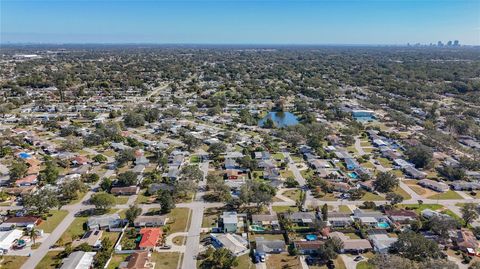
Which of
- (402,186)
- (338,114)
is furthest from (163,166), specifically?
(338,114)

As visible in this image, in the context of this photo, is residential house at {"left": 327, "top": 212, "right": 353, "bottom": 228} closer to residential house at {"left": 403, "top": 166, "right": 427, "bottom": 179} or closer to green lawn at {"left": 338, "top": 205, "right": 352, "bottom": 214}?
green lawn at {"left": 338, "top": 205, "right": 352, "bottom": 214}

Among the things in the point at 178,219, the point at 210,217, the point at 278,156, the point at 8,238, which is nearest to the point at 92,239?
the point at 8,238

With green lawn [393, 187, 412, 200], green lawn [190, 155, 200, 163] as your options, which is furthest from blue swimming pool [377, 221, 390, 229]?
green lawn [190, 155, 200, 163]

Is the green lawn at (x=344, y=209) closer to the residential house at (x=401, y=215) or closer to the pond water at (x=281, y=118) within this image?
the residential house at (x=401, y=215)

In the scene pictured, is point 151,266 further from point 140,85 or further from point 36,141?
Result: point 140,85

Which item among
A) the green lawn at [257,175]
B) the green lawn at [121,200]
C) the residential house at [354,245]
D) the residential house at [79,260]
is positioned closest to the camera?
the residential house at [79,260]

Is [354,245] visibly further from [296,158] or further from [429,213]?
[296,158]

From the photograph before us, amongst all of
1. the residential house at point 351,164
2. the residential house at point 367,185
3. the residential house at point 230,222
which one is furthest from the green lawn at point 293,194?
the residential house at point 351,164
